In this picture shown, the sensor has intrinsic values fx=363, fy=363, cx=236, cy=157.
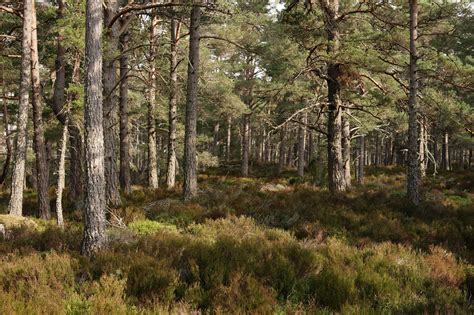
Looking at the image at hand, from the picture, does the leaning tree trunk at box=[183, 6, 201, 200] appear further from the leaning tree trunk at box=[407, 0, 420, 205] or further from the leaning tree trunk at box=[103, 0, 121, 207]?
the leaning tree trunk at box=[407, 0, 420, 205]

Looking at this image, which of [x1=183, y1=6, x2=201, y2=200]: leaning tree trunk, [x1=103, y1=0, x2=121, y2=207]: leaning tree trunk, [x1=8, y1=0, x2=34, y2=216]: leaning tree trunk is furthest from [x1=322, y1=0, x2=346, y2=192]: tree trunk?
[x1=8, y1=0, x2=34, y2=216]: leaning tree trunk

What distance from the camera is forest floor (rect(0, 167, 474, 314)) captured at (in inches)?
180

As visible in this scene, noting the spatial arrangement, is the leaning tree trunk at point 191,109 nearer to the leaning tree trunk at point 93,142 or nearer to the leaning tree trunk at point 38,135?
the leaning tree trunk at point 38,135

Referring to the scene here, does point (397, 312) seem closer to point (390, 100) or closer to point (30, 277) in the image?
point (30, 277)

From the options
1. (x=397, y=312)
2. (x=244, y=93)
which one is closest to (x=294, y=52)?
(x=244, y=93)

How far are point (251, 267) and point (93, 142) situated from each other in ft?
11.3

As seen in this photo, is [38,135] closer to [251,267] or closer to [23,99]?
[23,99]

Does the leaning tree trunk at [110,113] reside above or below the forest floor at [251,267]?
above

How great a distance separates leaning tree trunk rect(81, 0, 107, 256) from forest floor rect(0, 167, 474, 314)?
40 cm

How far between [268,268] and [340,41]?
7.89 m

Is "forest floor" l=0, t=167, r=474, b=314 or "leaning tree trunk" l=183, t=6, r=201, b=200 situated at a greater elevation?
"leaning tree trunk" l=183, t=6, r=201, b=200

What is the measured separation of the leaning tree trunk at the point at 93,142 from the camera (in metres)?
6.30

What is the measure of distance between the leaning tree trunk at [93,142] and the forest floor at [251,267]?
399 millimetres

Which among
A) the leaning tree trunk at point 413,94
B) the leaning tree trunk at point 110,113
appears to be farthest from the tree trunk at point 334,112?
the leaning tree trunk at point 110,113
